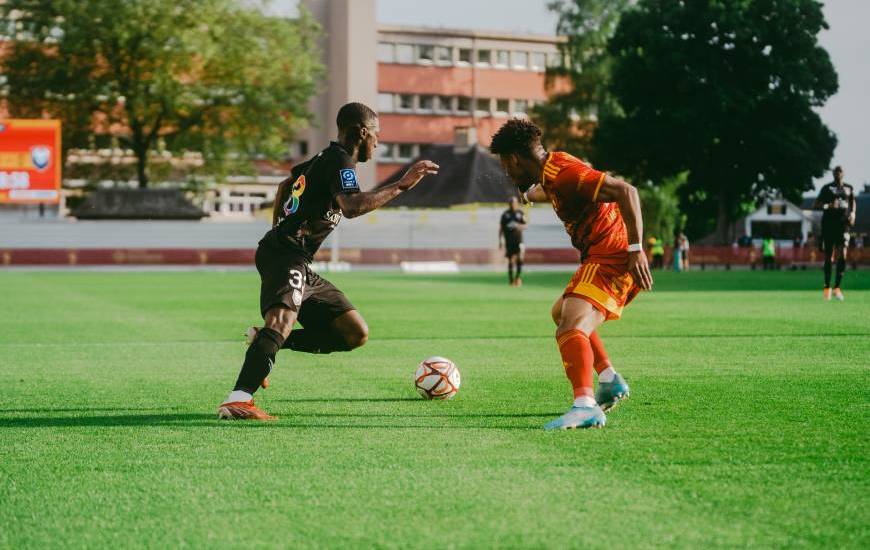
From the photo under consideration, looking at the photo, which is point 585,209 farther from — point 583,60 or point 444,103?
point 444,103

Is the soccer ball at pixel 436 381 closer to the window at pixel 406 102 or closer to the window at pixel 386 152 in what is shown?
the window at pixel 386 152

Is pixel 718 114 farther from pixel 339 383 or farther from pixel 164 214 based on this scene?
pixel 339 383

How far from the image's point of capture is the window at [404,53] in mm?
86725

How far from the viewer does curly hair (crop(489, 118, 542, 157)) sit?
23.2 ft

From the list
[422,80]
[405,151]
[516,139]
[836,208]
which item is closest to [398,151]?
[405,151]

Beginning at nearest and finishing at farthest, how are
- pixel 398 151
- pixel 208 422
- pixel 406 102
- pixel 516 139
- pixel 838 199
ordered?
pixel 516 139
pixel 208 422
pixel 838 199
pixel 406 102
pixel 398 151

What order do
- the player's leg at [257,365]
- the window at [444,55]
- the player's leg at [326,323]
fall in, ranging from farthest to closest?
the window at [444,55] < the player's leg at [326,323] < the player's leg at [257,365]

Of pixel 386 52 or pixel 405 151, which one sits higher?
pixel 386 52

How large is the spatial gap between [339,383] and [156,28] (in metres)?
46.8

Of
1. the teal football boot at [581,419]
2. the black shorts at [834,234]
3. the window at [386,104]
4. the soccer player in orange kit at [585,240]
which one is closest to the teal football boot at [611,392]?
the soccer player in orange kit at [585,240]

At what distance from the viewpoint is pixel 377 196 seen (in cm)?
725

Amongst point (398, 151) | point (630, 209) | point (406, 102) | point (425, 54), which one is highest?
point (425, 54)

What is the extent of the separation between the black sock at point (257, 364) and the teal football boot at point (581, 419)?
5.64ft

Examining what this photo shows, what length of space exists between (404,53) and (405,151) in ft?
23.9
